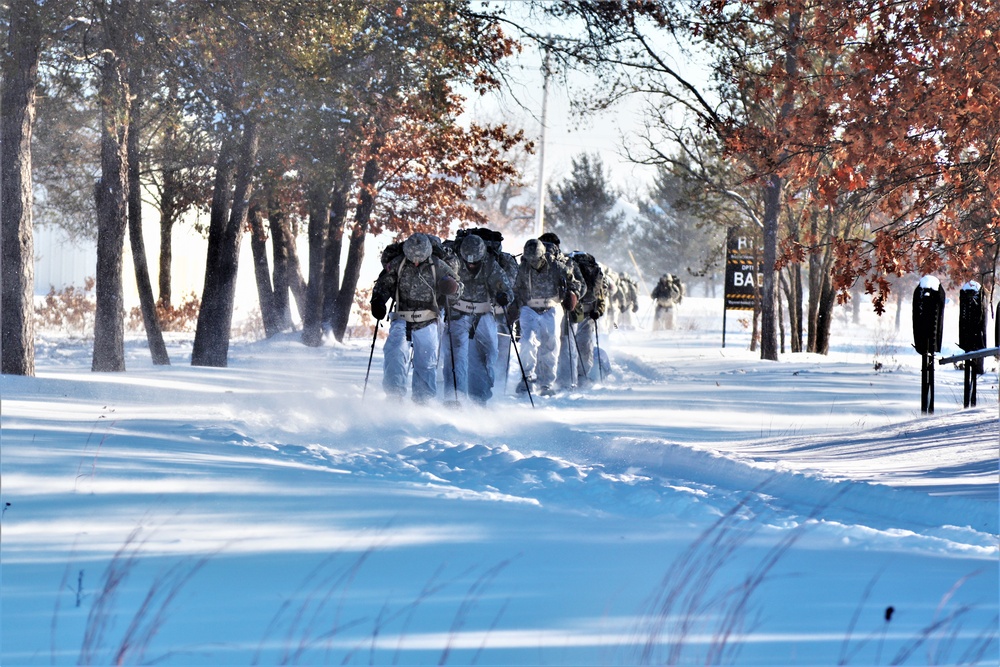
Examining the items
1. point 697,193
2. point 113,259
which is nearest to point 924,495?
point 113,259

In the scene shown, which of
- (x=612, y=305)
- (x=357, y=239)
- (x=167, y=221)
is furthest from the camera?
(x=612, y=305)

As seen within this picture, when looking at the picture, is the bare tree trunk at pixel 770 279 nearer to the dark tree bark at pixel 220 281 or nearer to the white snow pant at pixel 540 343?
the white snow pant at pixel 540 343

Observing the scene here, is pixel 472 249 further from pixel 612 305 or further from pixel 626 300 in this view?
pixel 626 300

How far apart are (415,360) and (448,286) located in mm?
890

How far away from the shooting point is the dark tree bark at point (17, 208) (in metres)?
11.8

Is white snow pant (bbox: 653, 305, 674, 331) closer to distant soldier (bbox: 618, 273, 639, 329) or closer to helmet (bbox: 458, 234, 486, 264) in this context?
distant soldier (bbox: 618, 273, 639, 329)

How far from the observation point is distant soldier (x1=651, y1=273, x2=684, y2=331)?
42.7 m

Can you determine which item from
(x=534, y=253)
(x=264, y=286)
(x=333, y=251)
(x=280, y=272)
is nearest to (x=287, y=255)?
(x=280, y=272)

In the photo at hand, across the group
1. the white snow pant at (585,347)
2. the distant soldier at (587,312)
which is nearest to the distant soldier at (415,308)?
the distant soldier at (587,312)

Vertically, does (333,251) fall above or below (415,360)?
above

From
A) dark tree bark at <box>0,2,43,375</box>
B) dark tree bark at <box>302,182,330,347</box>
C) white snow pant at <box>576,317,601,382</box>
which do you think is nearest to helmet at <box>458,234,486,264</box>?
white snow pant at <box>576,317,601,382</box>

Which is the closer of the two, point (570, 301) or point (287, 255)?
point (570, 301)

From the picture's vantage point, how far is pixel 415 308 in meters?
12.5

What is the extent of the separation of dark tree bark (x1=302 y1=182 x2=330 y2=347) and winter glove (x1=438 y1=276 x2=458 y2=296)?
10.9m
